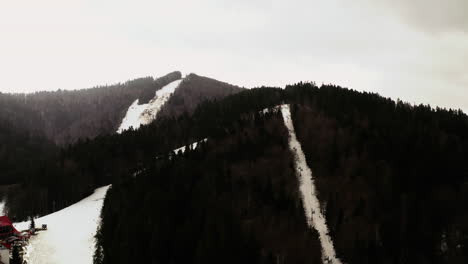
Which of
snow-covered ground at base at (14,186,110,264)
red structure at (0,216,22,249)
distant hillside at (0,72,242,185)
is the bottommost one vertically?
snow-covered ground at base at (14,186,110,264)

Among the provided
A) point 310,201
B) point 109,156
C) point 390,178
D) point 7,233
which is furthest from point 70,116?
point 390,178

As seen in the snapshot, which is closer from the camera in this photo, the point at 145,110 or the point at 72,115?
the point at 145,110

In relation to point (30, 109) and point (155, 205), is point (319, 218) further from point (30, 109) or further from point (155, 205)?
point (30, 109)

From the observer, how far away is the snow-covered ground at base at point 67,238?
129ft

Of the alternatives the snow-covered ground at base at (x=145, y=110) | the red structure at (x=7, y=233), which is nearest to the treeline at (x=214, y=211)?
the red structure at (x=7, y=233)

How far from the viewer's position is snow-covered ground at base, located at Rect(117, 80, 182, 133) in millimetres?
154500

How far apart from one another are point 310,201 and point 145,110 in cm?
11998

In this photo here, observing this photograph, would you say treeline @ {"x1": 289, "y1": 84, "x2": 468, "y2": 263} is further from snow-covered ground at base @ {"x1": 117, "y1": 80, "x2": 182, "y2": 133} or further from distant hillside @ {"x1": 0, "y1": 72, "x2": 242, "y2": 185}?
snow-covered ground at base @ {"x1": 117, "y1": 80, "x2": 182, "y2": 133}

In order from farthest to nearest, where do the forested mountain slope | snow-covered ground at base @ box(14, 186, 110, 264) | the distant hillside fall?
the distant hillside → the forested mountain slope → snow-covered ground at base @ box(14, 186, 110, 264)

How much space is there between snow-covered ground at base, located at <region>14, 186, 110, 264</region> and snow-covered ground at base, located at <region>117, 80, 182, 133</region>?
303 feet

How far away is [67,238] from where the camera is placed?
153 feet

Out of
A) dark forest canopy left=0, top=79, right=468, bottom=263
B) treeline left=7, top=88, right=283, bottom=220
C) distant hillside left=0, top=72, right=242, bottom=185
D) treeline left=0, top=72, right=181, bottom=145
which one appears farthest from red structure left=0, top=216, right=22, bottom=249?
treeline left=0, top=72, right=181, bottom=145

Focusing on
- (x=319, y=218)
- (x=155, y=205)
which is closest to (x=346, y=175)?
(x=319, y=218)

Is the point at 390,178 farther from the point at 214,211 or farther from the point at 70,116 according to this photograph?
the point at 70,116
